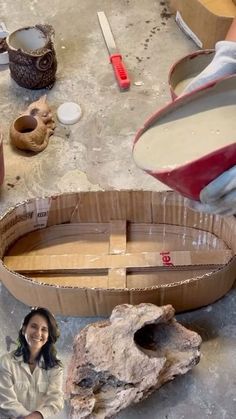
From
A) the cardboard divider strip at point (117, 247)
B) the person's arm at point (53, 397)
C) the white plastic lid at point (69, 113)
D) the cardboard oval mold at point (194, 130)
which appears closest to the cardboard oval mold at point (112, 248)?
the cardboard divider strip at point (117, 247)

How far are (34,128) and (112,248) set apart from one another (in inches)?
20.0

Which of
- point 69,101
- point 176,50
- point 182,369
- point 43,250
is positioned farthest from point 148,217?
point 176,50

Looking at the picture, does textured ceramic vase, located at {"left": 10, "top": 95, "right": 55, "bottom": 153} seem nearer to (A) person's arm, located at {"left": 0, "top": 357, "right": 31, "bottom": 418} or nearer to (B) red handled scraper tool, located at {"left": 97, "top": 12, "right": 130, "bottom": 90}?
(B) red handled scraper tool, located at {"left": 97, "top": 12, "right": 130, "bottom": 90}

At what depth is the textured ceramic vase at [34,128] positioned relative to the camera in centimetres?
191

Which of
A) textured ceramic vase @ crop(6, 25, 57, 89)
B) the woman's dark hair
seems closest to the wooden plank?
the woman's dark hair

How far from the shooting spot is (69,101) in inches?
82.3

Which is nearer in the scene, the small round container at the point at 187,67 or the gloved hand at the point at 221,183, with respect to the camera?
the gloved hand at the point at 221,183

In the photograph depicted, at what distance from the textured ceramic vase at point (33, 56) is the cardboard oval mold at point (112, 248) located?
569 mm

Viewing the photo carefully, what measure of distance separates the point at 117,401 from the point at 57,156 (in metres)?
0.82

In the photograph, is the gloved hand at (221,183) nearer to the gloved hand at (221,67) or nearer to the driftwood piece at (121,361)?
the gloved hand at (221,67)

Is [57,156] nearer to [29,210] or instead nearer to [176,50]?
[29,210]

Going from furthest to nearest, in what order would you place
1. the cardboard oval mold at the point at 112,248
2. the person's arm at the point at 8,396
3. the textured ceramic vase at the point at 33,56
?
the textured ceramic vase at the point at 33,56 < the cardboard oval mold at the point at 112,248 < the person's arm at the point at 8,396

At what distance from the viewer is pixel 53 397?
1.43 meters

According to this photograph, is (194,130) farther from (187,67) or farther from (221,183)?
(187,67)
